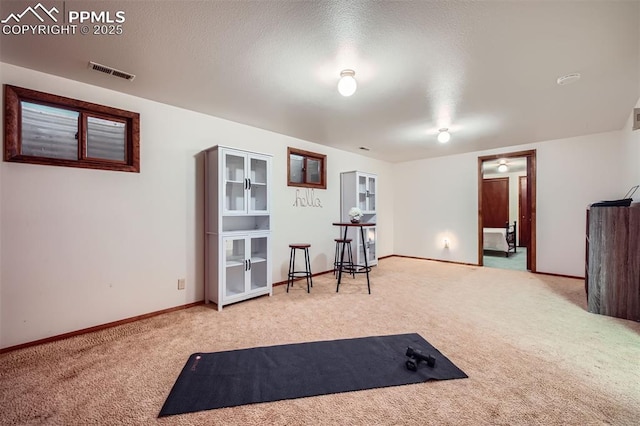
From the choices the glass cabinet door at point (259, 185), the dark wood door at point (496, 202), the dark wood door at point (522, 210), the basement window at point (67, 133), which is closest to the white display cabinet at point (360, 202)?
the glass cabinet door at point (259, 185)

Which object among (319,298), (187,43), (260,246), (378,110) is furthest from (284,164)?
(187,43)

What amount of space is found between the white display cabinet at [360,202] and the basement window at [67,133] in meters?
3.44

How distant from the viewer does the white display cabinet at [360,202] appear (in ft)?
16.7

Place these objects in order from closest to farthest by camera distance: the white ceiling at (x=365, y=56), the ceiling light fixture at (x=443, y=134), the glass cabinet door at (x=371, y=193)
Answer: the white ceiling at (x=365, y=56) → the ceiling light fixture at (x=443, y=134) → the glass cabinet door at (x=371, y=193)

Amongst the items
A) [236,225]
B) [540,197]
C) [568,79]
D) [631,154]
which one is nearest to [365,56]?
[568,79]

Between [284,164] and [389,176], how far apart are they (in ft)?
10.9

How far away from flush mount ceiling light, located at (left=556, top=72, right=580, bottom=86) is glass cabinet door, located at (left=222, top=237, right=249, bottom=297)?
365 centimetres

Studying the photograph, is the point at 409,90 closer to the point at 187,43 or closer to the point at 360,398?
the point at 187,43

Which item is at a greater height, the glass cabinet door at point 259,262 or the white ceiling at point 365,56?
the white ceiling at point 365,56

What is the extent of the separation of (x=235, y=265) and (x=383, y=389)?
2207 millimetres

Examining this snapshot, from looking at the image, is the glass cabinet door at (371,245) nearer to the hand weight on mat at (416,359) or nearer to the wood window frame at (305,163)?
the wood window frame at (305,163)

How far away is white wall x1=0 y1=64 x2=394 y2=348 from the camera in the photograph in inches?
87.6


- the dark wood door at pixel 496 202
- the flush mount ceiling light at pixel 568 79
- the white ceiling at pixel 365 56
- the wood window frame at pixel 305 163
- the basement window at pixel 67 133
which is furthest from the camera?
the dark wood door at pixel 496 202

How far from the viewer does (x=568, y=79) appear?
242 cm
